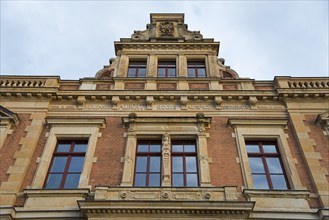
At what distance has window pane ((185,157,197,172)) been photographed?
11281 mm

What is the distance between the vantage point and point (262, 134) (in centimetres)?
1226

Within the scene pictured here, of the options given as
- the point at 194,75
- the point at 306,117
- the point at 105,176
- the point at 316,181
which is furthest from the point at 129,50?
the point at 316,181

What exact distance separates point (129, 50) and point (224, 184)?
27.9 ft

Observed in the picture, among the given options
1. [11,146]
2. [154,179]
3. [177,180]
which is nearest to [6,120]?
[11,146]

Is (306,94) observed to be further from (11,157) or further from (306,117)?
(11,157)

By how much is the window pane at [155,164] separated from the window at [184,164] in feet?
1.53

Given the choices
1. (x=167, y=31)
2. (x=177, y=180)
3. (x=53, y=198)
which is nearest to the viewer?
(x=53, y=198)

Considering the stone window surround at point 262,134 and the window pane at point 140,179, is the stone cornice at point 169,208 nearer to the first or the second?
the window pane at point 140,179

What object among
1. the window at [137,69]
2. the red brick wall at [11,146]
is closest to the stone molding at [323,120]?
the window at [137,69]

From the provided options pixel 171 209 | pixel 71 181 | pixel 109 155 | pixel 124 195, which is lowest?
pixel 171 209

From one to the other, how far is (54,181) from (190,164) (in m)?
4.44

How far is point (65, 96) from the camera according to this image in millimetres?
13648

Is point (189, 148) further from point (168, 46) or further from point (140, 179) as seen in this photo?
point (168, 46)

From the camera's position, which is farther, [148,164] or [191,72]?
[191,72]
